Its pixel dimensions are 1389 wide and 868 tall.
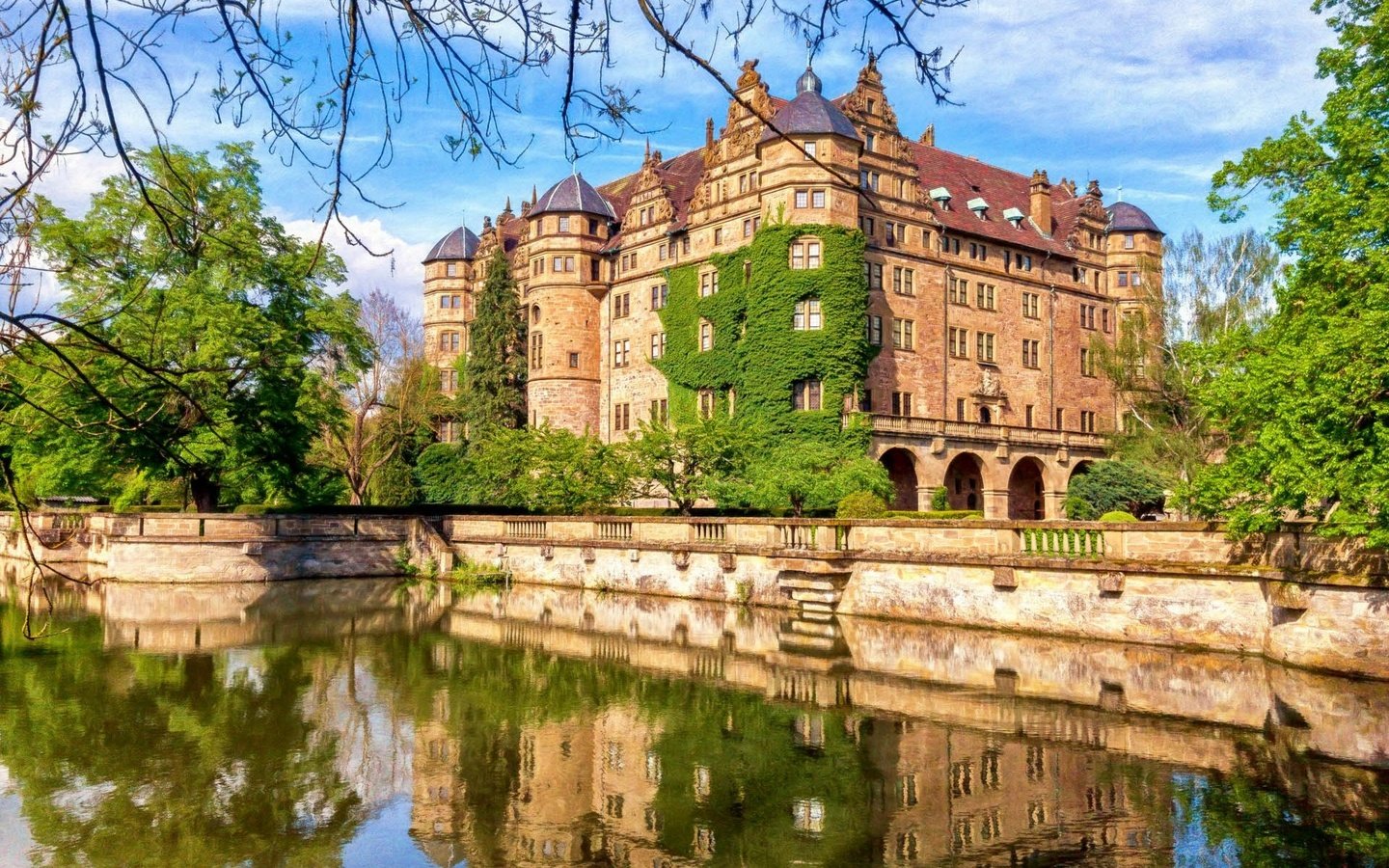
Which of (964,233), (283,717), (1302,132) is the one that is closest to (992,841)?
(283,717)

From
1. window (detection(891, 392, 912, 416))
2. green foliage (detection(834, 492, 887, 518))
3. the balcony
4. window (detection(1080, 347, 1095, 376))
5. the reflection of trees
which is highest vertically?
window (detection(1080, 347, 1095, 376))

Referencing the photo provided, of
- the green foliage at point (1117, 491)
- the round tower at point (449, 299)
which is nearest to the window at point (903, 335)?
the green foliage at point (1117, 491)

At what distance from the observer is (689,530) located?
28.8 meters

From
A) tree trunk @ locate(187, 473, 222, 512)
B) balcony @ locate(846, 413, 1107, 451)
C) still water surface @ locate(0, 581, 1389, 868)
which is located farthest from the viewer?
balcony @ locate(846, 413, 1107, 451)

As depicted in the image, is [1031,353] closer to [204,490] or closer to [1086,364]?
[1086,364]

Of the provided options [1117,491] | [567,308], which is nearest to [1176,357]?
[1117,491]

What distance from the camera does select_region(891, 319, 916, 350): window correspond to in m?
44.4

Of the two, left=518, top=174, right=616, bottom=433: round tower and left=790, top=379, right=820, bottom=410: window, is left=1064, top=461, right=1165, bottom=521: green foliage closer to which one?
left=790, top=379, right=820, bottom=410: window

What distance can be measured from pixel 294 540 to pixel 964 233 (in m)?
30.6

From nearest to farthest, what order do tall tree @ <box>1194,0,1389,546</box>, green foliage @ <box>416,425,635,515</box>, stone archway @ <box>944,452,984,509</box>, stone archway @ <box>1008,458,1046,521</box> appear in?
tall tree @ <box>1194,0,1389,546</box>
green foliage @ <box>416,425,635,515</box>
stone archway @ <box>944,452,984,509</box>
stone archway @ <box>1008,458,1046,521</box>

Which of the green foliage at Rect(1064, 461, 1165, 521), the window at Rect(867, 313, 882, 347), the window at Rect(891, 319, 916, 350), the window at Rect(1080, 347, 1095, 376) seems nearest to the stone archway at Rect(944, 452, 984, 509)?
the window at Rect(891, 319, 916, 350)

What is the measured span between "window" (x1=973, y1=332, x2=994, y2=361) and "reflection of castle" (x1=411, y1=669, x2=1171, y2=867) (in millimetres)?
36177

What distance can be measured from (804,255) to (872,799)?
108 ft

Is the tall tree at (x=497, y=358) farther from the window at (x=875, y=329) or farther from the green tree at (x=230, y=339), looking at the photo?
the window at (x=875, y=329)
